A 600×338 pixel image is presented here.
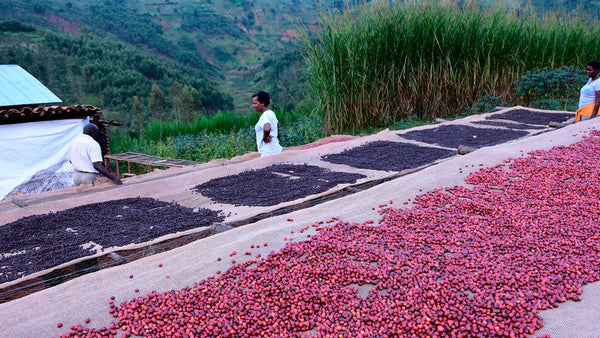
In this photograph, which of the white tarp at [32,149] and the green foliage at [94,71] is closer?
the white tarp at [32,149]

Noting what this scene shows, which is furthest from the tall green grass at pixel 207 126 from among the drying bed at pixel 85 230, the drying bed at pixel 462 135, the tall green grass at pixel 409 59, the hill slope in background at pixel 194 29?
the hill slope in background at pixel 194 29

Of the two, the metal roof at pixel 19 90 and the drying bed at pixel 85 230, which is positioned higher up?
the metal roof at pixel 19 90

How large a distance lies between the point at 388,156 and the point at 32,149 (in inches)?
219

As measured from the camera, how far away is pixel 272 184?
3.91 m

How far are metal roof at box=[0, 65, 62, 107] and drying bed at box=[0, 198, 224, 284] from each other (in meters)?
5.82

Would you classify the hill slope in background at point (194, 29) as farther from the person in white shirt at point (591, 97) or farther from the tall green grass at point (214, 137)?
the person in white shirt at point (591, 97)

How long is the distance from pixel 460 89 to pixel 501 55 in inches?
47.2

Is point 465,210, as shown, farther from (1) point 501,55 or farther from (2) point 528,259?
(1) point 501,55

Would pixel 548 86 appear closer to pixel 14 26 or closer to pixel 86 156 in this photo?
pixel 86 156

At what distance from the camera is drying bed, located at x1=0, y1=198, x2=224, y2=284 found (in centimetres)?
250

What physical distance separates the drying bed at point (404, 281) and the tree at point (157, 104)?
17232 mm

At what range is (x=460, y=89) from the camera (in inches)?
334

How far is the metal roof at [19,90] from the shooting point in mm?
8070

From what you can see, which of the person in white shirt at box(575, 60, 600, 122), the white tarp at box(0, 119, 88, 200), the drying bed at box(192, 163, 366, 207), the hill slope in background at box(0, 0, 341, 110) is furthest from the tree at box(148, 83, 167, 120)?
the person in white shirt at box(575, 60, 600, 122)
